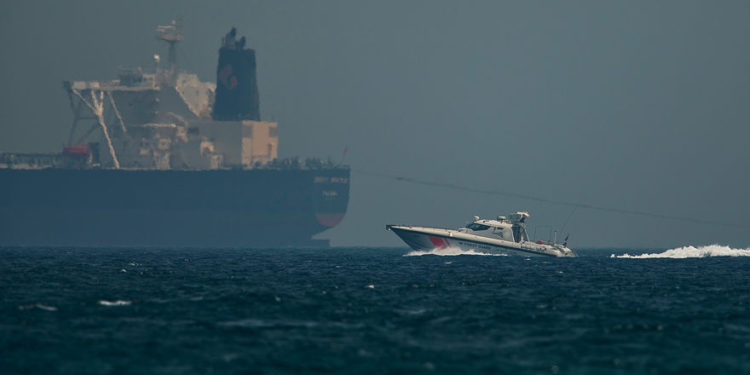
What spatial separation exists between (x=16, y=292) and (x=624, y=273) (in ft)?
145

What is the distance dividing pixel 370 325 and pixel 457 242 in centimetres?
5685

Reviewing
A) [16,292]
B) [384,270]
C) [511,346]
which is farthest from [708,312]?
[384,270]

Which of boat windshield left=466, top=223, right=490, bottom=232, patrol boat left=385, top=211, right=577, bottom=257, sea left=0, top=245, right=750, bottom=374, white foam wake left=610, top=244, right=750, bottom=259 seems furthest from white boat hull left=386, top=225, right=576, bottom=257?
white foam wake left=610, top=244, right=750, bottom=259

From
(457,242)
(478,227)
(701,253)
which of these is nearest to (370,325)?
Answer: (457,242)

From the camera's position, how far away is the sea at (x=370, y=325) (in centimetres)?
3338

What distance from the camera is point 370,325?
42.2 metres

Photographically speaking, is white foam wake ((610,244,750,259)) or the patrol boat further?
white foam wake ((610,244,750,259))

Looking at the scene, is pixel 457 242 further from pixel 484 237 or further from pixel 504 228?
pixel 504 228

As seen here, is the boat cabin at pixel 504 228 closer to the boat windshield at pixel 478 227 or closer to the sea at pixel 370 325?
the boat windshield at pixel 478 227

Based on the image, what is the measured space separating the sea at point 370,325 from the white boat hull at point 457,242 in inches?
1081

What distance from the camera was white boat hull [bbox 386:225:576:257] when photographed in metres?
98.5

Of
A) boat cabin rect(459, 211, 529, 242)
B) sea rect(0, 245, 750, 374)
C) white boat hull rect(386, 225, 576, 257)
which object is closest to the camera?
sea rect(0, 245, 750, 374)

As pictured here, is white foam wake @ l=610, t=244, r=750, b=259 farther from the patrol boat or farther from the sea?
the sea

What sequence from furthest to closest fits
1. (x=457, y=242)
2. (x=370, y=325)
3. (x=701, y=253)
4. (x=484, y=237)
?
(x=701, y=253), (x=484, y=237), (x=457, y=242), (x=370, y=325)
